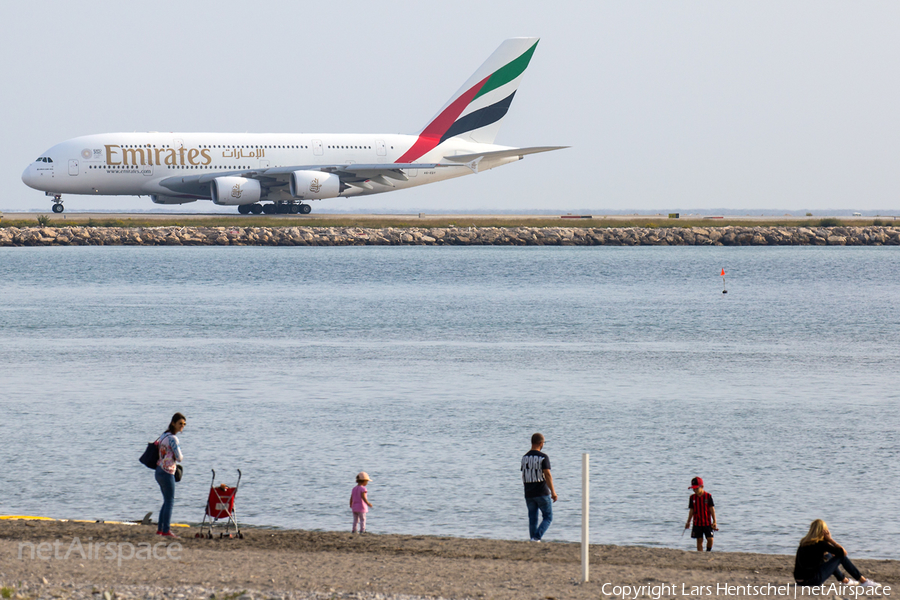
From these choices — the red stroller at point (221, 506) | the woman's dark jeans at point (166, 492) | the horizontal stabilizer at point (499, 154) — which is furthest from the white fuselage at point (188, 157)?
the woman's dark jeans at point (166, 492)

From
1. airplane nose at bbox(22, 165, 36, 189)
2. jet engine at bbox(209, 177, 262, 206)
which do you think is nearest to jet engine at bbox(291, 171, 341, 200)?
jet engine at bbox(209, 177, 262, 206)

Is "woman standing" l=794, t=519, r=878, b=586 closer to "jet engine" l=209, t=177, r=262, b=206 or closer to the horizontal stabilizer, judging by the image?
"jet engine" l=209, t=177, r=262, b=206

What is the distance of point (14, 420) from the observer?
23672 mm

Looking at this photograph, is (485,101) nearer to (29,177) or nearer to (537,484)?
(29,177)

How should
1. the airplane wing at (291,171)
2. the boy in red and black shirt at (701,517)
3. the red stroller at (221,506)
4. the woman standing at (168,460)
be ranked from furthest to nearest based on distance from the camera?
the airplane wing at (291,171) → the boy in red and black shirt at (701,517) → the red stroller at (221,506) → the woman standing at (168,460)

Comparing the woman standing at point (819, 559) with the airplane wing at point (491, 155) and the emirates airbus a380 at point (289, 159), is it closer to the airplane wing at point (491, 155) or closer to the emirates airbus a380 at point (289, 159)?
the emirates airbus a380 at point (289, 159)

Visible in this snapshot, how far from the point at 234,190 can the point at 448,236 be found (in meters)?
23.9

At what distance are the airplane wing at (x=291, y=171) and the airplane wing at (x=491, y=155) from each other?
2.33 m

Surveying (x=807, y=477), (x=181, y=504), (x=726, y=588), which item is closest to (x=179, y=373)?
(x=181, y=504)

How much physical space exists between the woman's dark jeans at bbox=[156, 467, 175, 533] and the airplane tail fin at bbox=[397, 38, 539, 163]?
209ft

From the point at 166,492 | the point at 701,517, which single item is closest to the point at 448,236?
the point at 701,517

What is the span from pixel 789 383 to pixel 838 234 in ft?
241

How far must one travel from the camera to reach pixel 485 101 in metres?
Result: 79.8

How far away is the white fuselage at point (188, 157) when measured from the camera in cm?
6644
